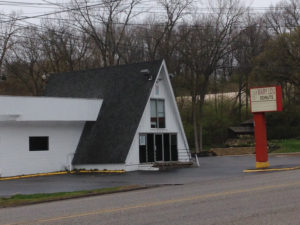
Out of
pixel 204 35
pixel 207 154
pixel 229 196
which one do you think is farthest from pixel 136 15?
pixel 229 196

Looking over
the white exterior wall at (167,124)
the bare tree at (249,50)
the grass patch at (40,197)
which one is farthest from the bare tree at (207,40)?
the grass patch at (40,197)

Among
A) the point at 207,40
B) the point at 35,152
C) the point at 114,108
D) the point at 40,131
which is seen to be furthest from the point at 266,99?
the point at 207,40

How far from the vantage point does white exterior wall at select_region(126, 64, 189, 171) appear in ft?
108

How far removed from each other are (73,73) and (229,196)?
2594cm

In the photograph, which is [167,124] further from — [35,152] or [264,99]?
[264,99]

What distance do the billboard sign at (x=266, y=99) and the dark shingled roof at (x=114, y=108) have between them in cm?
839

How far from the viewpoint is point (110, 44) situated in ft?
187

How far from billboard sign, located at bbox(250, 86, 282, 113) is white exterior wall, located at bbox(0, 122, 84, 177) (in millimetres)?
12473

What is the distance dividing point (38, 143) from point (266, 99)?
45.5ft

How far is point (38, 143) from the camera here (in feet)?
107

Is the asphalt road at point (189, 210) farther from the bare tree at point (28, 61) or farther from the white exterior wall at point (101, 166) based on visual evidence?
the bare tree at point (28, 61)

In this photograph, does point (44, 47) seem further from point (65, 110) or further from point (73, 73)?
point (65, 110)

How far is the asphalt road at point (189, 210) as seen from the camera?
11352mm

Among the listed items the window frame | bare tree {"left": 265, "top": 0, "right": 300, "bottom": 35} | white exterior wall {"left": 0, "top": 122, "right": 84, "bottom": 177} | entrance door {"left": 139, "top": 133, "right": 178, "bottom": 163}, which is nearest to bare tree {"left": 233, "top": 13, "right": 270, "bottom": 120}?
bare tree {"left": 265, "top": 0, "right": 300, "bottom": 35}
